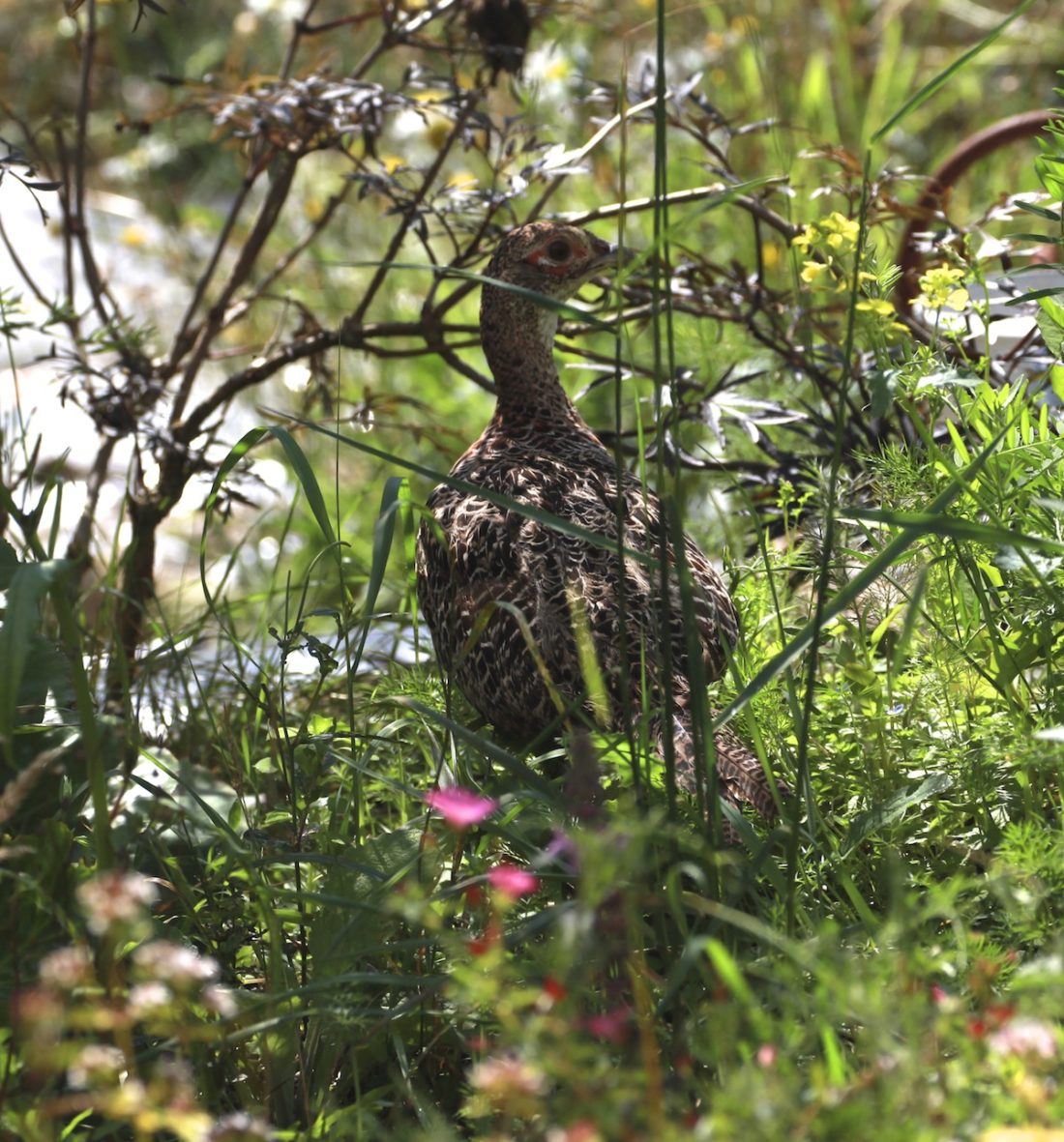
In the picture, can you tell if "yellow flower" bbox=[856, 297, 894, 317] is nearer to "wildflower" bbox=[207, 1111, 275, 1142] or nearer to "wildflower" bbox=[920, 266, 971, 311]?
"wildflower" bbox=[920, 266, 971, 311]

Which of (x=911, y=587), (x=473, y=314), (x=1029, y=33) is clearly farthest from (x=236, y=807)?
(x=1029, y=33)

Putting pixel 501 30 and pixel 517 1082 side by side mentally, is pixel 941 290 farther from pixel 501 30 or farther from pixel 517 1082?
pixel 517 1082

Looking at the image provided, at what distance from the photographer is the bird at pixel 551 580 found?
2.18m

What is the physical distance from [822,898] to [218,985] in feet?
2.88

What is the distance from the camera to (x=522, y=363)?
3.14 m

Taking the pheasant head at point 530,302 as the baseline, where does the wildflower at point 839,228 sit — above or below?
below

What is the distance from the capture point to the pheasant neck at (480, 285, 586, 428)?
10.3 ft

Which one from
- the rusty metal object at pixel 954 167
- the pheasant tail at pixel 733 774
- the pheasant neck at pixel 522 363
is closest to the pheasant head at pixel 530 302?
the pheasant neck at pixel 522 363

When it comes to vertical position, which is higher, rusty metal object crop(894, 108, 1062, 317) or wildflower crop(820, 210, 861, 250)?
rusty metal object crop(894, 108, 1062, 317)

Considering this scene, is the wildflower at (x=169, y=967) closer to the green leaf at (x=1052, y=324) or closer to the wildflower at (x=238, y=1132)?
the wildflower at (x=238, y=1132)

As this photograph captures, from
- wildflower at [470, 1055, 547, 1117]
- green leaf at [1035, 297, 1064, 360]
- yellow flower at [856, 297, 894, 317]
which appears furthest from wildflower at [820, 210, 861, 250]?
wildflower at [470, 1055, 547, 1117]

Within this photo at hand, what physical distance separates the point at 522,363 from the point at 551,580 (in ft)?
2.67

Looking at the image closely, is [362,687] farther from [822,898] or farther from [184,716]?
[822,898]

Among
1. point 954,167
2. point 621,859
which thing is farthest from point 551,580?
point 954,167
